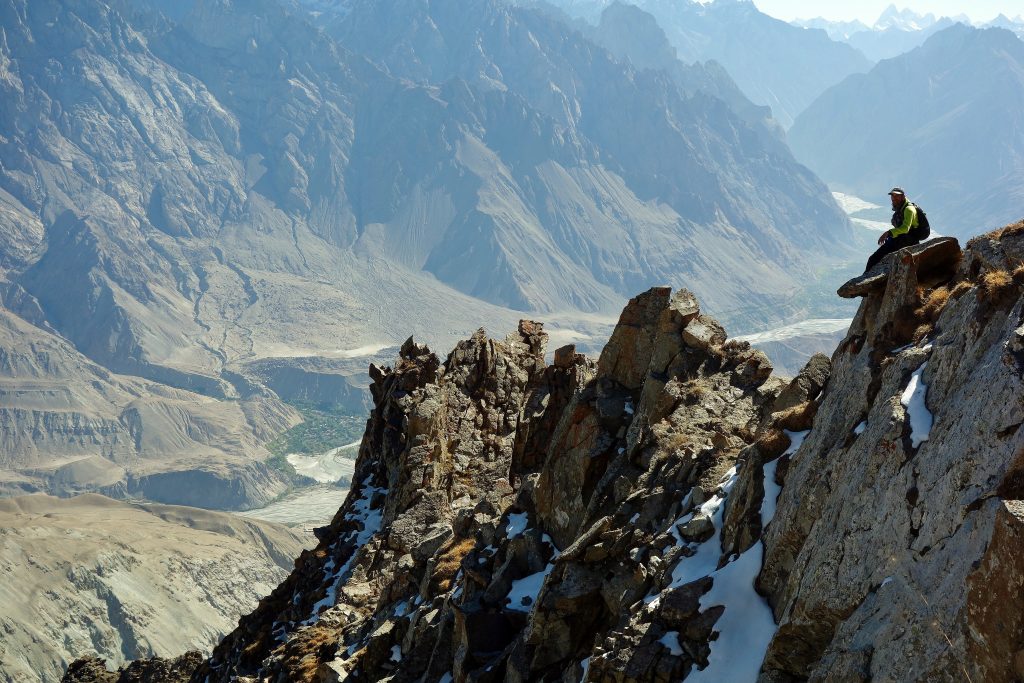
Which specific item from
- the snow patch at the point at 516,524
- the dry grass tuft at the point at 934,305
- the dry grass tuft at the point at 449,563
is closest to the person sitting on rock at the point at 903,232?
the dry grass tuft at the point at 934,305

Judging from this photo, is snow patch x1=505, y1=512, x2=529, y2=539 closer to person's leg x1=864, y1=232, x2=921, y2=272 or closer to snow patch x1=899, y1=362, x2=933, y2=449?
person's leg x1=864, y1=232, x2=921, y2=272

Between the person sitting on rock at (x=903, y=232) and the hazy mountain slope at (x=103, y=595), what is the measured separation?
450 ft

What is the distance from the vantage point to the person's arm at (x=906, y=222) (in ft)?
79.8

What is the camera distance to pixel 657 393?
32.6m

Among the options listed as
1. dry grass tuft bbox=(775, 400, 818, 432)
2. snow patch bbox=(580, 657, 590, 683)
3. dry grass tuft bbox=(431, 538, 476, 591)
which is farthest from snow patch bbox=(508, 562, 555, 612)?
dry grass tuft bbox=(775, 400, 818, 432)

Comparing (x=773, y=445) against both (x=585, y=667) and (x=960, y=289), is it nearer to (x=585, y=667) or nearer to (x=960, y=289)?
Result: (x=960, y=289)

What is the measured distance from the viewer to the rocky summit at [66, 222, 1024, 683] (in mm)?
14828

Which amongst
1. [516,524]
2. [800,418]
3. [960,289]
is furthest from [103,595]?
[960,289]

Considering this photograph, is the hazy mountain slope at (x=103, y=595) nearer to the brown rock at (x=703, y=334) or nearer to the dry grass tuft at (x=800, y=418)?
the brown rock at (x=703, y=334)

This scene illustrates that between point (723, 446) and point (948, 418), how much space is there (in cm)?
948

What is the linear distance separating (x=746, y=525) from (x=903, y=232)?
8728 millimetres

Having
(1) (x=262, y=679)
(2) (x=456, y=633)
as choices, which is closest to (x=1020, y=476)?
(2) (x=456, y=633)

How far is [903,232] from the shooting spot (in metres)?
24.4

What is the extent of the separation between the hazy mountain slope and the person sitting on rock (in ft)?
450
